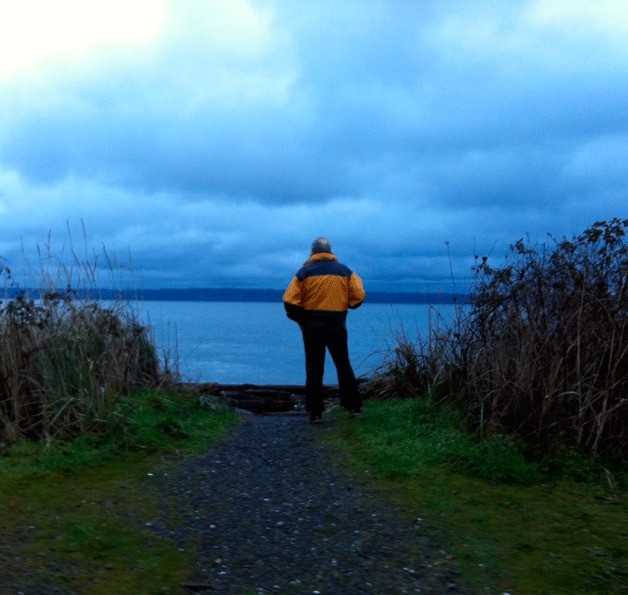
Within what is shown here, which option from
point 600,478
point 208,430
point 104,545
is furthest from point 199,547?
point 208,430

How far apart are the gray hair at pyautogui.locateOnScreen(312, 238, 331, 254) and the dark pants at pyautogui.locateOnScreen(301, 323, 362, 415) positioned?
97 cm

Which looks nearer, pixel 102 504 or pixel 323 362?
pixel 102 504

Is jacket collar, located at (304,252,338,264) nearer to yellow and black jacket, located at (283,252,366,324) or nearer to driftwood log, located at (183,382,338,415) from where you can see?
yellow and black jacket, located at (283,252,366,324)

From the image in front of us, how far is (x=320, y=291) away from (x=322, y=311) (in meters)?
0.26

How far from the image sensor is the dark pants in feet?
32.7

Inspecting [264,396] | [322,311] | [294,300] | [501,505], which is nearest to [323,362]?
[322,311]

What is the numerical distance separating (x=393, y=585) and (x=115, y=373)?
5202mm

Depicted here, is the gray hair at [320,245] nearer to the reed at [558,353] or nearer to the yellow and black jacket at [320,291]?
the yellow and black jacket at [320,291]

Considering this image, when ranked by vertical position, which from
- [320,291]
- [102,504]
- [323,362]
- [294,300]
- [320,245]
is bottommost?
[102,504]

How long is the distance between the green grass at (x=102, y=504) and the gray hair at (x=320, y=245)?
261 cm

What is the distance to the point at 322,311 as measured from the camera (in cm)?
983

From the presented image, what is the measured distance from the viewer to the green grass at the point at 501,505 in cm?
469

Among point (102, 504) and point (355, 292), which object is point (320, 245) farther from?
point (102, 504)

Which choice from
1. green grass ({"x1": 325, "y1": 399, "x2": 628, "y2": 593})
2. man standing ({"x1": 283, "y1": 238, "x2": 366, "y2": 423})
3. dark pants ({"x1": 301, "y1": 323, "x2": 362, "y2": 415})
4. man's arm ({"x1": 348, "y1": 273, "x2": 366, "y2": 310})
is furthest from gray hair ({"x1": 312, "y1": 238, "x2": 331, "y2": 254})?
green grass ({"x1": 325, "y1": 399, "x2": 628, "y2": 593})
